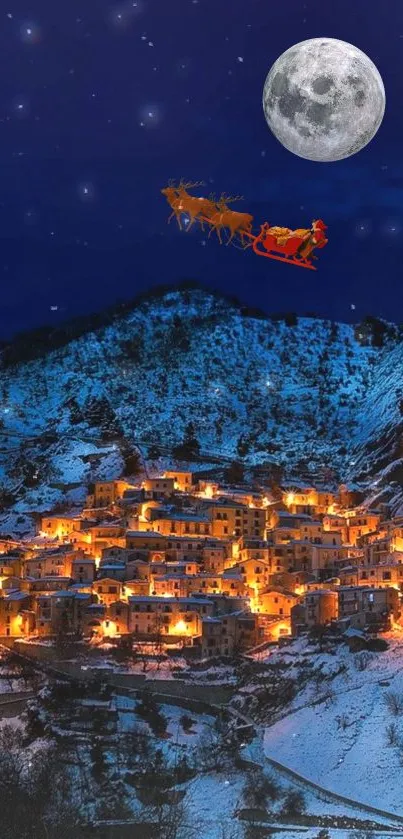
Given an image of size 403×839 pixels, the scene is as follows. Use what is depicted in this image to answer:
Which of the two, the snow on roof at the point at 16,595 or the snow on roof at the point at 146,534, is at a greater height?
the snow on roof at the point at 146,534

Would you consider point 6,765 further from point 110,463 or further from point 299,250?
point 110,463

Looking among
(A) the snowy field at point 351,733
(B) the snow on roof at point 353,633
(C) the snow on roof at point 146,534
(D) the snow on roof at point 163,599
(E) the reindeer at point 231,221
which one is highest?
(C) the snow on roof at point 146,534

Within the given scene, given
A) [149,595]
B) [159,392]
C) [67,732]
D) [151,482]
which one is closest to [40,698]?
[67,732]

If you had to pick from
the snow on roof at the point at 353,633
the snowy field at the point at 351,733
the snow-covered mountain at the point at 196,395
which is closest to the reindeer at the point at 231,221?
the snowy field at the point at 351,733

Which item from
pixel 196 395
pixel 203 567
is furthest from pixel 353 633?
pixel 196 395

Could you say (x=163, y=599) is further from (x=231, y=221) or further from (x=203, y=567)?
(x=231, y=221)

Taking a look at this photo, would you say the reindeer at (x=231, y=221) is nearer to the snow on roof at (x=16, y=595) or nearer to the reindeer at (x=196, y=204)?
the reindeer at (x=196, y=204)

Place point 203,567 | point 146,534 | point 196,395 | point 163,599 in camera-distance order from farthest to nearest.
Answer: point 196,395 → point 146,534 → point 203,567 → point 163,599
